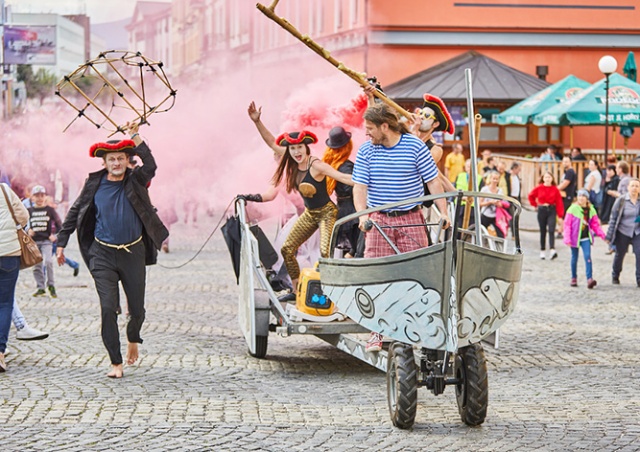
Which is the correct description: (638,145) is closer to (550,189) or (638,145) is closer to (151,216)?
(550,189)

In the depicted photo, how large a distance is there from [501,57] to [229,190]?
74.6 ft

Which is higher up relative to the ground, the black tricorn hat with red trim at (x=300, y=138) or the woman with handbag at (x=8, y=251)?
the black tricorn hat with red trim at (x=300, y=138)

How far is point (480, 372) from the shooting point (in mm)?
8000

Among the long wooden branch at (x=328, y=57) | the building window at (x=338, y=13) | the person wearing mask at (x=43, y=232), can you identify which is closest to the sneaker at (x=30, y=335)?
the long wooden branch at (x=328, y=57)

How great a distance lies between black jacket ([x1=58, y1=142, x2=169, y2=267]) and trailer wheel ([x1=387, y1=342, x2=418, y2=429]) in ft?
9.25

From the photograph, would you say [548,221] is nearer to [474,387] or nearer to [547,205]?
[547,205]

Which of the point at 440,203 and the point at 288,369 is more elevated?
the point at 440,203

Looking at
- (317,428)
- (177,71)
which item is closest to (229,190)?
(177,71)

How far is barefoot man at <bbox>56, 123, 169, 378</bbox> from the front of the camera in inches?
397

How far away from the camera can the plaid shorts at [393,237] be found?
8.97 m

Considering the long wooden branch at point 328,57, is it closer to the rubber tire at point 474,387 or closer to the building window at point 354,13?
the rubber tire at point 474,387

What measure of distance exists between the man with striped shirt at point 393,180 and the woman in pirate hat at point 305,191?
5.33 feet

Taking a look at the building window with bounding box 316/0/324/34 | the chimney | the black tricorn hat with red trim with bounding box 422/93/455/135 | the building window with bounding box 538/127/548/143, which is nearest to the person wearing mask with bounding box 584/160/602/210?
the building window with bounding box 316/0/324/34

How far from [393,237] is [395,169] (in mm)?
467
